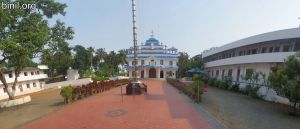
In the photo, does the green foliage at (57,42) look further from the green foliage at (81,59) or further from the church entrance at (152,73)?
the church entrance at (152,73)

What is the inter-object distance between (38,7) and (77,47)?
31655mm

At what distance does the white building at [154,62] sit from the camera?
179ft

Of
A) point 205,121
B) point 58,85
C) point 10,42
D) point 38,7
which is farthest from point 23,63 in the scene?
point 58,85

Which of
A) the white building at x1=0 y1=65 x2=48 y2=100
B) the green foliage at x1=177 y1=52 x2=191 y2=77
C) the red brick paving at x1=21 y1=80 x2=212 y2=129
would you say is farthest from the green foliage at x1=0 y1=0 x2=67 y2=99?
the green foliage at x1=177 y1=52 x2=191 y2=77

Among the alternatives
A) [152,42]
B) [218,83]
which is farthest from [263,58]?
[152,42]

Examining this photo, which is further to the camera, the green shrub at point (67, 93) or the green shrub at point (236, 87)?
the green shrub at point (236, 87)

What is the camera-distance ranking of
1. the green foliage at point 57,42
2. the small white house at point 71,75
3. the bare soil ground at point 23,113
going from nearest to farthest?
1. the bare soil ground at point 23,113
2. the green foliage at point 57,42
3. the small white house at point 71,75

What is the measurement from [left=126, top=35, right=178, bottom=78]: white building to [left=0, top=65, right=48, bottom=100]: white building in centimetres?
2135

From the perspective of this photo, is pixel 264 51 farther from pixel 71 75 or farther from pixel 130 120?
pixel 71 75

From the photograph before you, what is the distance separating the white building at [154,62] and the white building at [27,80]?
21350mm

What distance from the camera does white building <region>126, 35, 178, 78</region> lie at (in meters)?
54.5

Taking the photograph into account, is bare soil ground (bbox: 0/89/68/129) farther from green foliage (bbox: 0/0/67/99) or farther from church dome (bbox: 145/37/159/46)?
church dome (bbox: 145/37/159/46)

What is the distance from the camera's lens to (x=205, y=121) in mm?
9641

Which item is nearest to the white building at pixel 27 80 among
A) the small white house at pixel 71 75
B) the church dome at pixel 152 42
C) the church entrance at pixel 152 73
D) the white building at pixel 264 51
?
the small white house at pixel 71 75
